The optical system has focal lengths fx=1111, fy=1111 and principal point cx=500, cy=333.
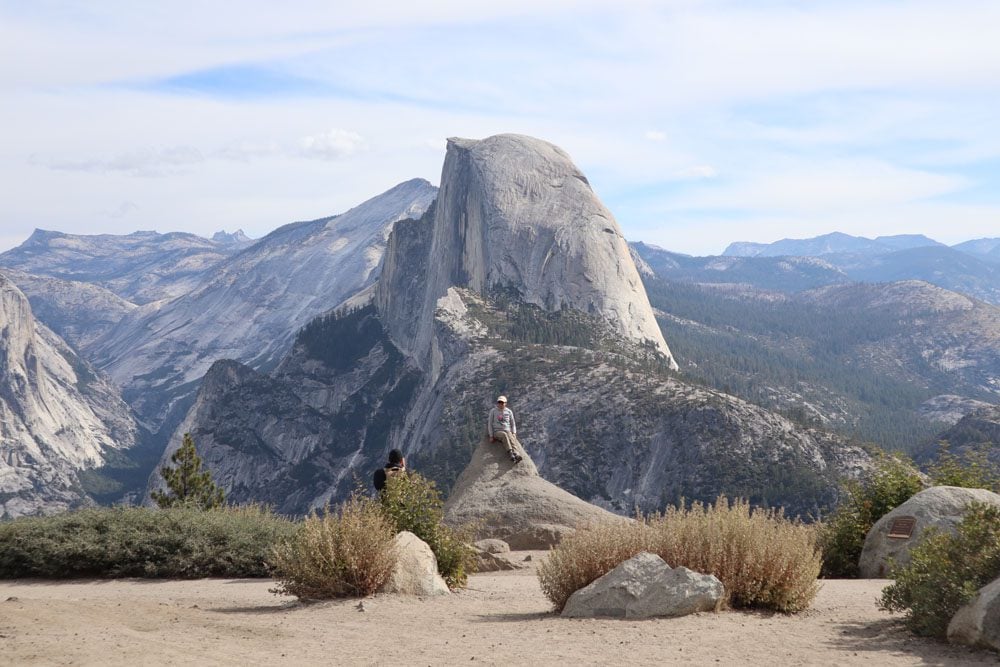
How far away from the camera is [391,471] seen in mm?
21609

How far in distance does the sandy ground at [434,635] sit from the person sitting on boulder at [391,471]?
4.31 meters

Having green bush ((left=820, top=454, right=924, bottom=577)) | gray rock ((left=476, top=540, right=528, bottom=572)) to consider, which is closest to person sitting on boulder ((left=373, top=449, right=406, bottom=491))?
gray rock ((left=476, top=540, right=528, bottom=572))

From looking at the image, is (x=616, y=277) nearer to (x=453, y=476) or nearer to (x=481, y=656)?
(x=453, y=476)

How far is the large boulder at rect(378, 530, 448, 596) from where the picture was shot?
1717cm

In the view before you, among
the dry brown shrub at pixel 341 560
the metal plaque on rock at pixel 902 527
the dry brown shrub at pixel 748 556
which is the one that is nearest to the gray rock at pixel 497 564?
the dry brown shrub at pixel 341 560

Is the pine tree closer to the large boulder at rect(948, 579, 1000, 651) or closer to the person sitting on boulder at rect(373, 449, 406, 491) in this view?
the person sitting on boulder at rect(373, 449, 406, 491)

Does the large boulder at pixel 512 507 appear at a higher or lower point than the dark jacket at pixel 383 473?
lower

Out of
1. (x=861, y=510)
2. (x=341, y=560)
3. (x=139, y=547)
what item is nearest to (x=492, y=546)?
(x=139, y=547)

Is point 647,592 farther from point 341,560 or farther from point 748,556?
point 341,560

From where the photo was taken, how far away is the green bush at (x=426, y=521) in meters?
18.9

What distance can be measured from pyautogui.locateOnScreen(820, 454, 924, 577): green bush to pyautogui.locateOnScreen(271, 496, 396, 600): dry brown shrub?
30.6 feet

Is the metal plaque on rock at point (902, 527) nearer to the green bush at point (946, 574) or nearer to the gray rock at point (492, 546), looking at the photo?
the green bush at point (946, 574)

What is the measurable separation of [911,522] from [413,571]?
28.8 feet

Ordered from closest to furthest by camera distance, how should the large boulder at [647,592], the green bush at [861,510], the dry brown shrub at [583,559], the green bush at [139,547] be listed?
Result: the large boulder at [647,592] < the dry brown shrub at [583,559] < the green bush at [861,510] < the green bush at [139,547]
